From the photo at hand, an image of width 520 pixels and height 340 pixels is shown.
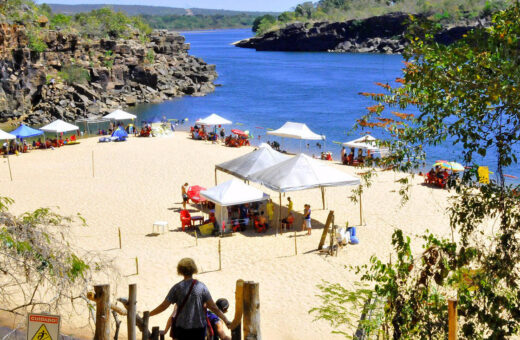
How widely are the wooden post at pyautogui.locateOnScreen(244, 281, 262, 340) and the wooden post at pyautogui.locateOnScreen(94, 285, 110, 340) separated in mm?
1712

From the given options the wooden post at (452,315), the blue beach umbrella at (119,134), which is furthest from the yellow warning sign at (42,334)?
the blue beach umbrella at (119,134)

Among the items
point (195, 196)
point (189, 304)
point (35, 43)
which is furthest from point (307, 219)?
point (35, 43)

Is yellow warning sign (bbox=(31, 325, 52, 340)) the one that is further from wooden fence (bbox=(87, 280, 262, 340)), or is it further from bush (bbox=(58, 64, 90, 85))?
bush (bbox=(58, 64, 90, 85))

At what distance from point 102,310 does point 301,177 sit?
37.9ft

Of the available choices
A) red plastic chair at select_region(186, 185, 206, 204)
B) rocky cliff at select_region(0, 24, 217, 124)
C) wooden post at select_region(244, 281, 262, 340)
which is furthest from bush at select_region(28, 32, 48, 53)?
wooden post at select_region(244, 281, 262, 340)

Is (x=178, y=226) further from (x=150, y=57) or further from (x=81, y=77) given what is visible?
(x=150, y=57)

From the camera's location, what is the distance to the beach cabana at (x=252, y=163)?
1989 centimetres

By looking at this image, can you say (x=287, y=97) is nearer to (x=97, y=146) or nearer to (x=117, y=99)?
(x=117, y=99)

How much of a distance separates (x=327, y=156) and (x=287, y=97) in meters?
36.8

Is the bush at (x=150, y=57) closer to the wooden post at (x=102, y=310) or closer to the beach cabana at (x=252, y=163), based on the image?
the beach cabana at (x=252, y=163)

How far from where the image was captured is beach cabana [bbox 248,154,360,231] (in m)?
17.8

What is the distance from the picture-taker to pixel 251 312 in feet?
21.0

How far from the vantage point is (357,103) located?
201 ft

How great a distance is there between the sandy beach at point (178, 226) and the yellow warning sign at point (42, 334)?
86.1 inches
